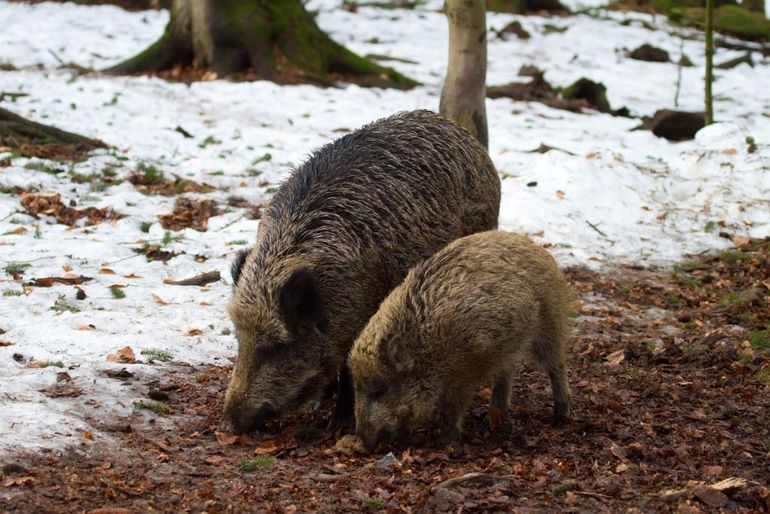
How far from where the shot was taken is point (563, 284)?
20.3 ft

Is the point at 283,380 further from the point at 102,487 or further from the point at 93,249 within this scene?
the point at 93,249

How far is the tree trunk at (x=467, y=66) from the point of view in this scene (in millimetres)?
11320

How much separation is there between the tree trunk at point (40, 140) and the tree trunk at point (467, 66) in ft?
16.6

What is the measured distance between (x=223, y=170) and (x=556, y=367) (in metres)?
7.52

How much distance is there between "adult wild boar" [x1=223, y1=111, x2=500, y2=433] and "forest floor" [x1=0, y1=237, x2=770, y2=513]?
402 millimetres

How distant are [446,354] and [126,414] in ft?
7.06

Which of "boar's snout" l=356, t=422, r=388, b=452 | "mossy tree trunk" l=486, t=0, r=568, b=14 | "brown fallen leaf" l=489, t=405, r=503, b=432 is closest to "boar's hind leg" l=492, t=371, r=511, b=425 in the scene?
"brown fallen leaf" l=489, t=405, r=503, b=432

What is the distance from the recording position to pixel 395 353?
18.1ft

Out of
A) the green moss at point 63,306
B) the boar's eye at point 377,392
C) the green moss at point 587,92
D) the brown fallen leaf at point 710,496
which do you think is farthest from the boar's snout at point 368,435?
the green moss at point 587,92

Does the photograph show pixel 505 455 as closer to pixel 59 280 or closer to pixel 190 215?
pixel 59 280

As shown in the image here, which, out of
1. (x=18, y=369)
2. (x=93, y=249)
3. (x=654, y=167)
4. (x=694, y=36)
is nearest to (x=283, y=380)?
(x=18, y=369)

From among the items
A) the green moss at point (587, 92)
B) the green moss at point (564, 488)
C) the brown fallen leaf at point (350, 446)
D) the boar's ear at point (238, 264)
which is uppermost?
the boar's ear at point (238, 264)

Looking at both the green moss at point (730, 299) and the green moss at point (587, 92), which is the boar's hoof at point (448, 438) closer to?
the green moss at point (730, 299)

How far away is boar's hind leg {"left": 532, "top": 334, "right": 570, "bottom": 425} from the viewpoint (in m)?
6.07
